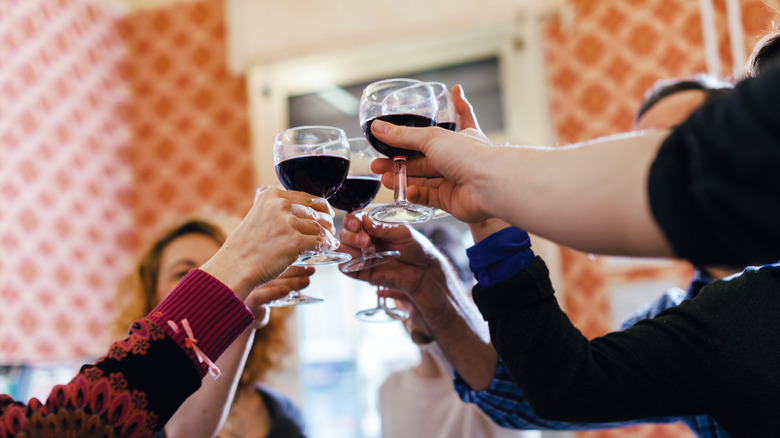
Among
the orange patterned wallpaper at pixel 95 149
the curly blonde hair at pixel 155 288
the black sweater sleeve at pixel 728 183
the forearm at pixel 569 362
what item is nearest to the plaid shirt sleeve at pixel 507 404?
the forearm at pixel 569 362

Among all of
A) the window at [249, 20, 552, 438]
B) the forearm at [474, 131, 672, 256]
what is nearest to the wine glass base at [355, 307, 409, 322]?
the forearm at [474, 131, 672, 256]

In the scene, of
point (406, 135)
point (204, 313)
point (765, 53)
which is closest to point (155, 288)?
point (204, 313)

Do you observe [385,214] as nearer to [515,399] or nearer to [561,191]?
[561,191]

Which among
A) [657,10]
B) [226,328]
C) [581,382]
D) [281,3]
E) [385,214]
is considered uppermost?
[281,3]

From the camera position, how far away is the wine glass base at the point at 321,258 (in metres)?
1.06

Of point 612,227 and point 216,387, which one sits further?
point 216,387

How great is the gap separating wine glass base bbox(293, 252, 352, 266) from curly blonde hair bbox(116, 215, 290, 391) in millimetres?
917

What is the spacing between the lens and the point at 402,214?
100 cm

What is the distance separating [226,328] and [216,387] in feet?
1.51

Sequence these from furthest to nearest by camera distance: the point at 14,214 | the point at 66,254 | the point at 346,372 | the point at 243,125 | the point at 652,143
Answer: the point at 243,125 < the point at 346,372 < the point at 66,254 < the point at 14,214 < the point at 652,143

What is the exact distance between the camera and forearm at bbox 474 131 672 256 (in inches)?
25.5

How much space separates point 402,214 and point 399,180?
10 centimetres

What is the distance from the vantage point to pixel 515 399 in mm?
1291

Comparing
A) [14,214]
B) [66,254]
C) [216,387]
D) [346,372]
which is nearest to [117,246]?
[66,254]
